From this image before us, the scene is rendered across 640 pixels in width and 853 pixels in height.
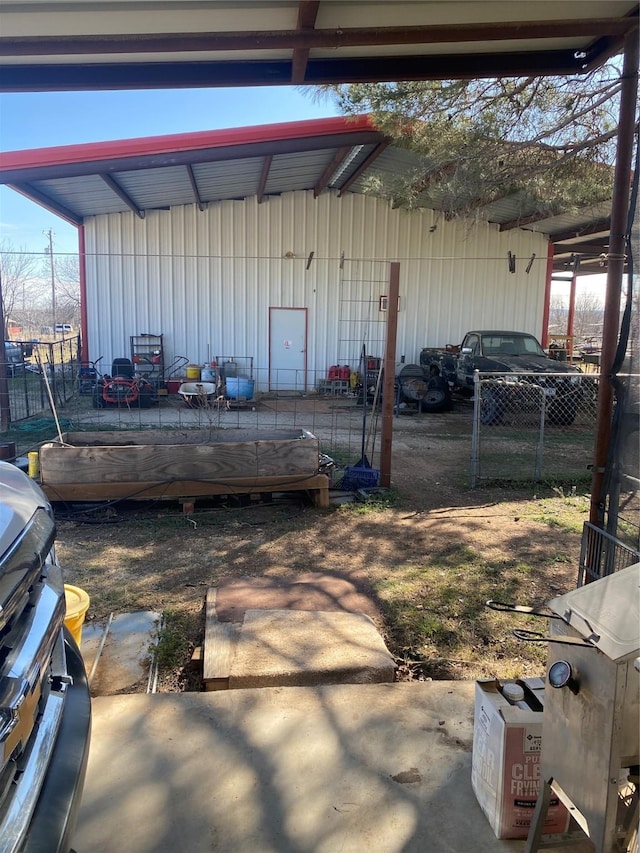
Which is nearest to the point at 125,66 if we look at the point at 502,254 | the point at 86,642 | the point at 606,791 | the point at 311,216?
the point at 86,642

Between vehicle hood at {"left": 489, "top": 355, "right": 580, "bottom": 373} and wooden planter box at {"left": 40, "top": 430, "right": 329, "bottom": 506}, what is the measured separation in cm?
660

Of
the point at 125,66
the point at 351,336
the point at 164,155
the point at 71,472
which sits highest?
the point at 164,155

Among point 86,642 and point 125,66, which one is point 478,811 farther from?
point 125,66

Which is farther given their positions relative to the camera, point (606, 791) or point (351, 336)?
point (351, 336)

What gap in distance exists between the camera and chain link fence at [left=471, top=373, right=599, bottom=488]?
28.3 ft

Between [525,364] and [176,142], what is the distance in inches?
307

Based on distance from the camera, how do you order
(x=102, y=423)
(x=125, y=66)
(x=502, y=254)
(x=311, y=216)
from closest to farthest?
(x=125, y=66) → (x=102, y=423) → (x=311, y=216) → (x=502, y=254)

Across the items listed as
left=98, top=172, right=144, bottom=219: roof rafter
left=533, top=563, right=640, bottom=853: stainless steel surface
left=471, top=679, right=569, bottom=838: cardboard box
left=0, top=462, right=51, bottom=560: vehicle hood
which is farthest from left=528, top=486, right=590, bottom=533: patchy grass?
left=98, top=172, right=144, bottom=219: roof rafter

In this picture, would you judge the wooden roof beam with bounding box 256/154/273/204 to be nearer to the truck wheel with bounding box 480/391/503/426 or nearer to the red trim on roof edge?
the red trim on roof edge

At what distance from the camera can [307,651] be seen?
3.16 metres

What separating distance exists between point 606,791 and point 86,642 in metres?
2.74

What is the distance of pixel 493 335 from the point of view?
40.6ft

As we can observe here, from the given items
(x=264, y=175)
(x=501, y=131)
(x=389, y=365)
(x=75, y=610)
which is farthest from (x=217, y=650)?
(x=264, y=175)

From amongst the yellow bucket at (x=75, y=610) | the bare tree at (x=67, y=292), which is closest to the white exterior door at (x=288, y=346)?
the yellow bucket at (x=75, y=610)
